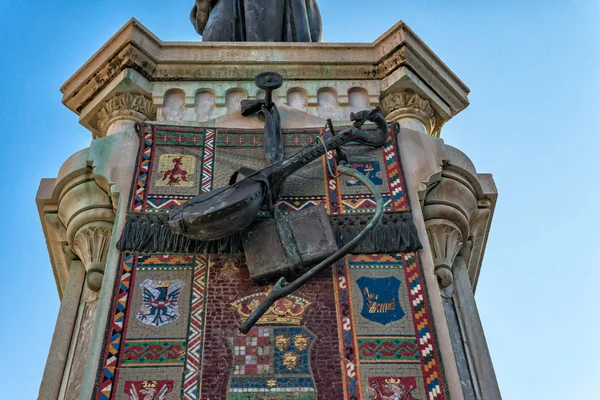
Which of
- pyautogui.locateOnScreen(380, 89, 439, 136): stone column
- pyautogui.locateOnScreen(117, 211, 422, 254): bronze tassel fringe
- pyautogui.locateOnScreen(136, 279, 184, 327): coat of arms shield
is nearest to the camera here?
pyautogui.locateOnScreen(136, 279, 184, 327): coat of arms shield

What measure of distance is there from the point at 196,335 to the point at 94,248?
1.40 metres

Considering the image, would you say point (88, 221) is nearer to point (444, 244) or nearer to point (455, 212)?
point (444, 244)

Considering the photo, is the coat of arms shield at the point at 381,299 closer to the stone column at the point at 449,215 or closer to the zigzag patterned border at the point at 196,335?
the stone column at the point at 449,215

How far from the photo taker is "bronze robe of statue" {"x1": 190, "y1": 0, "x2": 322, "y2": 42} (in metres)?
9.88

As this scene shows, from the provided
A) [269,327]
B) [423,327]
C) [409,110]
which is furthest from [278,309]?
[409,110]

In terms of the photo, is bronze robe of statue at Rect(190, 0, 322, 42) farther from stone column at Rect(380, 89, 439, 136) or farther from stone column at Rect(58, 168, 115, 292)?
stone column at Rect(58, 168, 115, 292)

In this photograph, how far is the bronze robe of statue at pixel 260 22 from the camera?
988 cm

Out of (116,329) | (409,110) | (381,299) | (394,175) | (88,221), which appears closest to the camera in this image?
(116,329)

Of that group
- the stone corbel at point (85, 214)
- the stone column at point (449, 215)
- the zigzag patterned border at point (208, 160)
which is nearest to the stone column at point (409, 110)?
the stone column at point (449, 215)

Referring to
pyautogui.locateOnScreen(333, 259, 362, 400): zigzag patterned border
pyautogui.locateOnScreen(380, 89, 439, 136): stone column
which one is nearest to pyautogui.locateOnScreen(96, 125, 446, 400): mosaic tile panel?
pyautogui.locateOnScreen(333, 259, 362, 400): zigzag patterned border

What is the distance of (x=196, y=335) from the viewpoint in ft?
21.0

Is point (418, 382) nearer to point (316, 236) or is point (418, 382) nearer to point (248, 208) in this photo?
point (316, 236)

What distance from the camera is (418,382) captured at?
20.2ft

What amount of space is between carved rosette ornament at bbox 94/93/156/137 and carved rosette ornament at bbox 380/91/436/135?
7.28 feet
